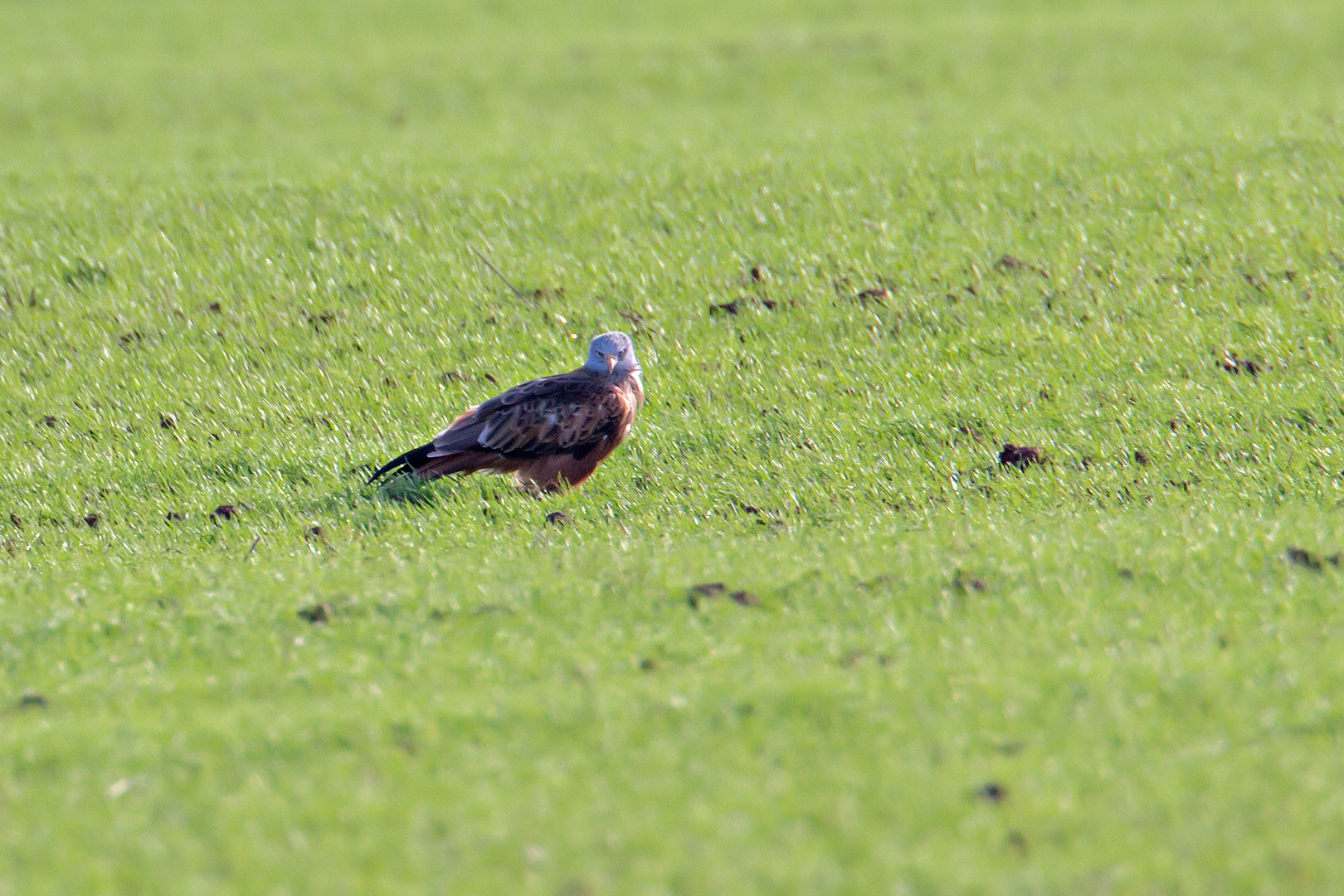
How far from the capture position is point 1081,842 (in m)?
5.73

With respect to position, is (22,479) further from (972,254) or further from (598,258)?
(972,254)

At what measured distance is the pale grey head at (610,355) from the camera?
11.8 meters

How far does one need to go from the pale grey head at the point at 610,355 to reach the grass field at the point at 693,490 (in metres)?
0.71

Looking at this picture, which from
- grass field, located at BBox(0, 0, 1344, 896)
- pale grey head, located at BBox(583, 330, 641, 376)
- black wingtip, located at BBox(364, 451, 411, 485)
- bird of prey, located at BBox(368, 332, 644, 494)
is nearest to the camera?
grass field, located at BBox(0, 0, 1344, 896)

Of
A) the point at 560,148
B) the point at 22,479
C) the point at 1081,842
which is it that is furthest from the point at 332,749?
the point at 560,148

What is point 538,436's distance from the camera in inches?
433

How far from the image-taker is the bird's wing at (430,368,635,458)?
1098cm

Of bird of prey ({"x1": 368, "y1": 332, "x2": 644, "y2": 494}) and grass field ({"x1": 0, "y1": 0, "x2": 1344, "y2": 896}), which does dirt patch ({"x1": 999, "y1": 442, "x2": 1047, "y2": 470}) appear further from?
bird of prey ({"x1": 368, "y1": 332, "x2": 644, "y2": 494})

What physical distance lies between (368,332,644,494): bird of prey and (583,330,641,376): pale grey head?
0.37 metres

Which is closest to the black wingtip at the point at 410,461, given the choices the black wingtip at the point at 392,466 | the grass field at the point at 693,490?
the black wingtip at the point at 392,466

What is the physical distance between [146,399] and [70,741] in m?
6.97

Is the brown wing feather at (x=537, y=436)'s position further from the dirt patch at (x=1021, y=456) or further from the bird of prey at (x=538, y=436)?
the dirt patch at (x=1021, y=456)

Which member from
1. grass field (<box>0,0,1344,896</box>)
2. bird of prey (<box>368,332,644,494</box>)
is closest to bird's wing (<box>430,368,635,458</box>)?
bird of prey (<box>368,332,644,494</box>)

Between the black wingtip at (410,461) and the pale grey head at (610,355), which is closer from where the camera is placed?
the black wingtip at (410,461)
